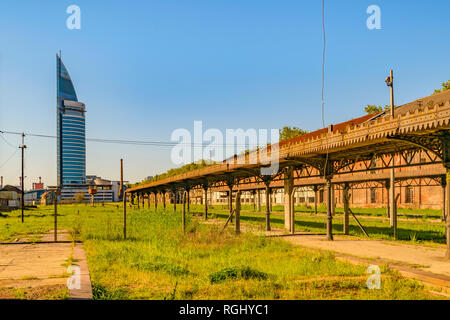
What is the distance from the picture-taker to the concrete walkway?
952 centimetres

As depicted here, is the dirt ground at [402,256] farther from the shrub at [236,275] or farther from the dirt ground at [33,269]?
the dirt ground at [33,269]

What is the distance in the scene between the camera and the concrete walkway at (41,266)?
9.52 m

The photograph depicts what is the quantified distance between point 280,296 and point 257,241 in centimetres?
963

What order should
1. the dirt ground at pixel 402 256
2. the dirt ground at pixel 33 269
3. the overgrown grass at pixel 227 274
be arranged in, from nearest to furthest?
the overgrown grass at pixel 227 274 < the dirt ground at pixel 33 269 < the dirt ground at pixel 402 256

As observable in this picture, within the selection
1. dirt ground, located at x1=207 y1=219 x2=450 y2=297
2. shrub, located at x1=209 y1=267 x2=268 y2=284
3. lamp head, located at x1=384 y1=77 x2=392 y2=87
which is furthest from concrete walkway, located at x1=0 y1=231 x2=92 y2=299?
lamp head, located at x1=384 y1=77 x2=392 y2=87

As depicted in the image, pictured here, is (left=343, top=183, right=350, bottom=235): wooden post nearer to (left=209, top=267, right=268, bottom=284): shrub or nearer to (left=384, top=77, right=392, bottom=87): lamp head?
(left=384, top=77, right=392, bottom=87): lamp head

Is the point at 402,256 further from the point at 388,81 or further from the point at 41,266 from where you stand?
the point at 388,81

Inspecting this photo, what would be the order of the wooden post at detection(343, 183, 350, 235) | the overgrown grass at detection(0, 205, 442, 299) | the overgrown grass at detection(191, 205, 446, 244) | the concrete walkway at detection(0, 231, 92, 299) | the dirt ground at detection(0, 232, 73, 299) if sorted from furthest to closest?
1. the wooden post at detection(343, 183, 350, 235)
2. the overgrown grass at detection(191, 205, 446, 244)
3. the concrete walkway at detection(0, 231, 92, 299)
4. the dirt ground at detection(0, 232, 73, 299)
5. the overgrown grass at detection(0, 205, 442, 299)

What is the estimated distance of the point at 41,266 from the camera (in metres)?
12.5

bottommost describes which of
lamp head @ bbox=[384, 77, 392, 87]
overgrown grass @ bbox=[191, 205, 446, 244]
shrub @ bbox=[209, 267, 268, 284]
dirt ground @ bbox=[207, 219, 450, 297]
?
overgrown grass @ bbox=[191, 205, 446, 244]

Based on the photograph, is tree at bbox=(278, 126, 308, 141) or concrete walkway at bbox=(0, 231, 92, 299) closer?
concrete walkway at bbox=(0, 231, 92, 299)

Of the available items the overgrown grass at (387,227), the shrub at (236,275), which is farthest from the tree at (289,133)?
the shrub at (236,275)

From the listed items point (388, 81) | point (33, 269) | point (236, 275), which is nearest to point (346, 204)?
point (388, 81)
